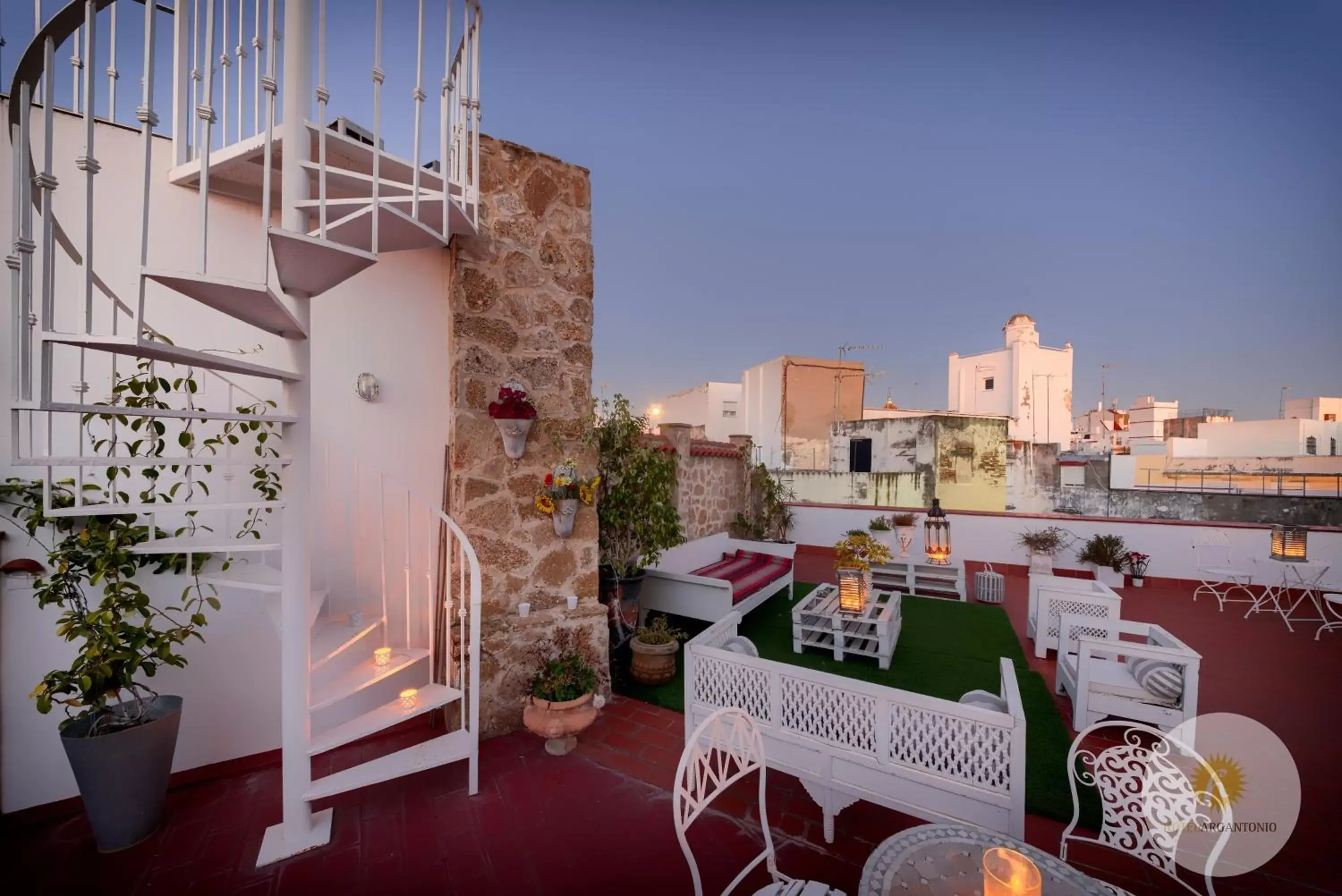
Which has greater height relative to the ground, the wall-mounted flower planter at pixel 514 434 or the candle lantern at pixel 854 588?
the wall-mounted flower planter at pixel 514 434

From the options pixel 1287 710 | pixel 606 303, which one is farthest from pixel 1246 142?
pixel 606 303

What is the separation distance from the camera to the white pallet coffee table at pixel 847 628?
4.09 m

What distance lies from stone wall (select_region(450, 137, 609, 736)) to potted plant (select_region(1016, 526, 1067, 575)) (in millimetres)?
6730

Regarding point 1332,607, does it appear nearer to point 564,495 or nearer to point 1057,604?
point 1057,604

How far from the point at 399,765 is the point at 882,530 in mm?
7661

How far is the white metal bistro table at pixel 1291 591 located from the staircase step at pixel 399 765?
798 cm

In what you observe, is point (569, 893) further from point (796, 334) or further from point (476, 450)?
point (796, 334)

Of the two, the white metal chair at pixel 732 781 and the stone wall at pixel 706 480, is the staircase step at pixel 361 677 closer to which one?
the white metal chair at pixel 732 781

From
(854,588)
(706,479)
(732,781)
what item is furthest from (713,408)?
(732,781)

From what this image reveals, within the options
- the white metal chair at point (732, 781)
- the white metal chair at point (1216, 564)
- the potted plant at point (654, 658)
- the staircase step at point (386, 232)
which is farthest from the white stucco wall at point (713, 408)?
the white metal chair at point (732, 781)

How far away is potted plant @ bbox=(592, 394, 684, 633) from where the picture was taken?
3.99 meters

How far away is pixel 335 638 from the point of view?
2.54 meters

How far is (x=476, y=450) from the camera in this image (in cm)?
303

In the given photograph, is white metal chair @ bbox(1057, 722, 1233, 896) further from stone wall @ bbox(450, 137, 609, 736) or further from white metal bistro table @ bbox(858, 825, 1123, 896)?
stone wall @ bbox(450, 137, 609, 736)
